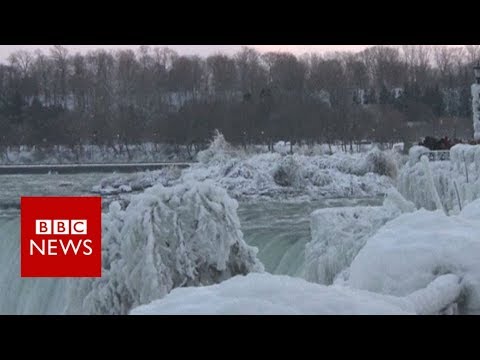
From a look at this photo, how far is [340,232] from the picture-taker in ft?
14.0

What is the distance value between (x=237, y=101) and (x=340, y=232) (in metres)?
1.18

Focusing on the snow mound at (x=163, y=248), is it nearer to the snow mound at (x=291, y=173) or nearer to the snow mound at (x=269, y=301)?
the snow mound at (x=291, y=173)

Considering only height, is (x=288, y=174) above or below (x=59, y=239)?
above

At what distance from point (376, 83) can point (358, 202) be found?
0.72 meters

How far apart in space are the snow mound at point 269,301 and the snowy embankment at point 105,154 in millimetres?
2340

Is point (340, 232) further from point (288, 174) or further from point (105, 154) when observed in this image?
point (105, 154)

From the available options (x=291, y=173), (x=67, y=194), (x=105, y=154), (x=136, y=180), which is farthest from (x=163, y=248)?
(x=291, y=173)

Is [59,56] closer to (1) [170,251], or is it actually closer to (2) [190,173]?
(2) [190,173]

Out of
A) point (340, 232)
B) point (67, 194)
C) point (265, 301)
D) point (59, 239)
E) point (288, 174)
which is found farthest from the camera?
point (340, 232)

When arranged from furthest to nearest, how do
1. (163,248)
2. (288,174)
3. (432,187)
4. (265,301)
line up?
1. (432,187)
2. (288,174)
3. (163,248)
4. (265,301)

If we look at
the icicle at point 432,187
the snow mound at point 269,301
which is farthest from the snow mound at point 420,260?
the icicle at point 432,187

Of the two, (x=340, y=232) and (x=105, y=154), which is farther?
(x=340, y=232)

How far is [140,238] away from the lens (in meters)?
3.63
